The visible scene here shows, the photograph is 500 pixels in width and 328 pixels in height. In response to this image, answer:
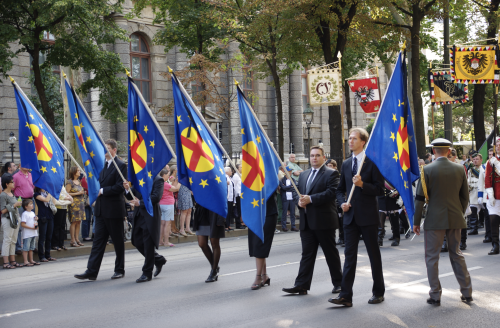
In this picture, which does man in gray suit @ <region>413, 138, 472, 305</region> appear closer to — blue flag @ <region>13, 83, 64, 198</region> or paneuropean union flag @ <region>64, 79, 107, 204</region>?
paneuropean union flag @ <region>64, 79, 107, 204</region>

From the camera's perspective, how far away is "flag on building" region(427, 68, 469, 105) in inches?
900

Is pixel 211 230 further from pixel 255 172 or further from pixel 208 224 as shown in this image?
pixel 255 172

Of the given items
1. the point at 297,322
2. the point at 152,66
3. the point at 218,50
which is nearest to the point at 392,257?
the point at 297,322

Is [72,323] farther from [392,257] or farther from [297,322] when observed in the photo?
[392,257]

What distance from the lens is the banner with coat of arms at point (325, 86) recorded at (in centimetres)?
1927

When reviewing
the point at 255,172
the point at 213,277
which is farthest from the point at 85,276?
the point at 255,172

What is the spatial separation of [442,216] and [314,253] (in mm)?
1701

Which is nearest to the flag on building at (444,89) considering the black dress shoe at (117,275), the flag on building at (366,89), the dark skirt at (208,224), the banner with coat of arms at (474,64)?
the banner with coat of arms at (474,64)

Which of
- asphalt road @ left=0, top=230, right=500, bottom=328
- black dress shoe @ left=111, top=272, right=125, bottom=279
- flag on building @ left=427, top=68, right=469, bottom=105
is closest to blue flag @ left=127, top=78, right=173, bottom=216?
black dress shoe @ left=111, top=272, right=125, bottom=279

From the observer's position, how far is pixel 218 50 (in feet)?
87.0

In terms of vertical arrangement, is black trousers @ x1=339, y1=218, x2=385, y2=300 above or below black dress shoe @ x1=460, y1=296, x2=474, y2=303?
above

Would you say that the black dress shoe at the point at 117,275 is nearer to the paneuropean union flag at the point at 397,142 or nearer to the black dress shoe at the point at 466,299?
the paneuropean union flag at the point at 397,142

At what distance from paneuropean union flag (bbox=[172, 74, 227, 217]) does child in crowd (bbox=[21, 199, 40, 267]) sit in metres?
4.80

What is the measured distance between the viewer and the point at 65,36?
16156 millimetres
